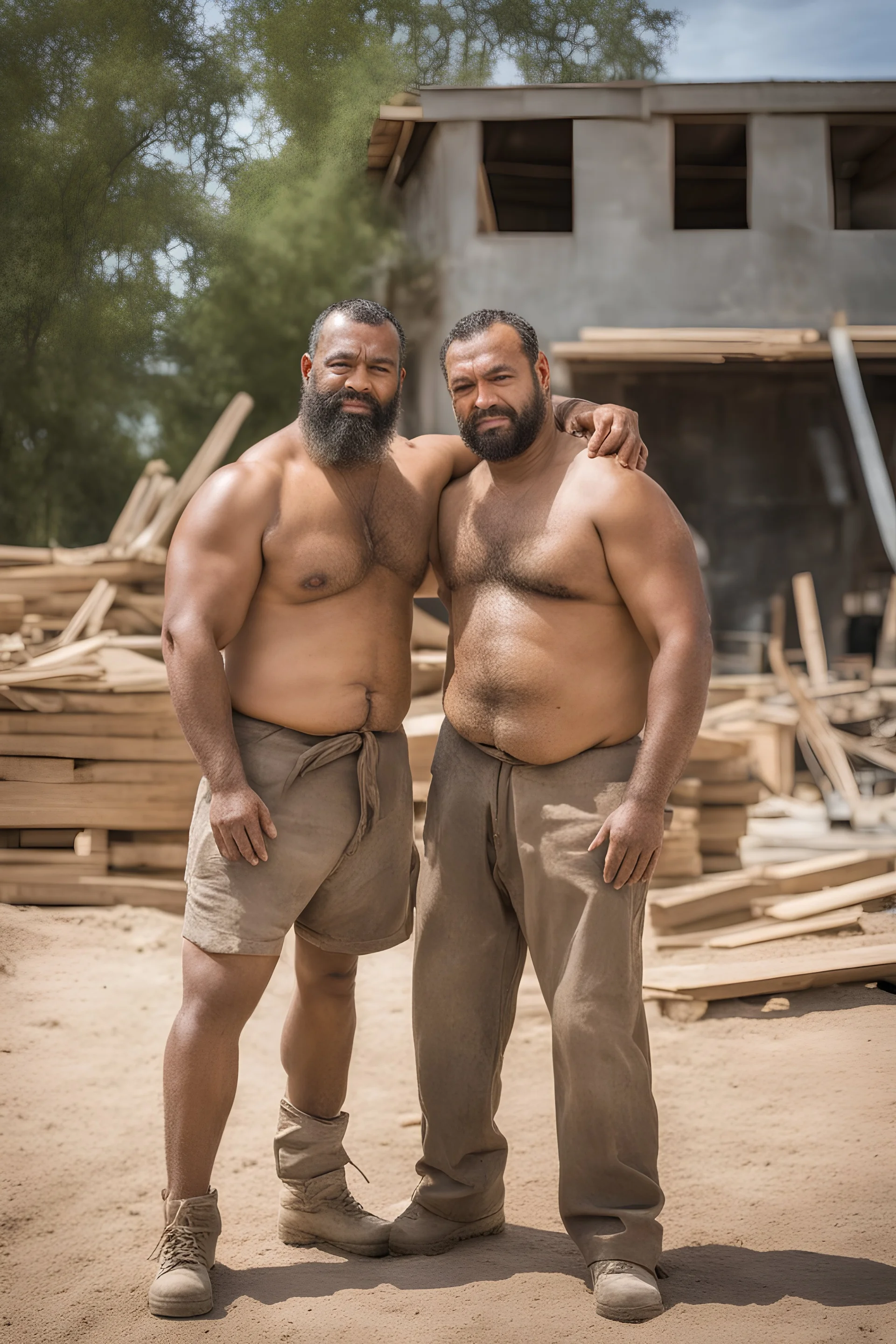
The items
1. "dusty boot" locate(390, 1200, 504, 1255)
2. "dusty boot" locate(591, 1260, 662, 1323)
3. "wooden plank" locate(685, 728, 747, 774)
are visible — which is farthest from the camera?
"wooden plank" locate(685, 728, 747, 774)

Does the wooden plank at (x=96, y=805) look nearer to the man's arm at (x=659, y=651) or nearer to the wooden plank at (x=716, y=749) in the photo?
the wooden plank at (x=716, y=749)

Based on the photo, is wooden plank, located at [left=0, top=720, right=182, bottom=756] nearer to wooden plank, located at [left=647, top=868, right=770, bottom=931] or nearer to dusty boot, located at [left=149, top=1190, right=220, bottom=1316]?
wooden plank, located at [left=647, top=868, right=770, bottom=931]

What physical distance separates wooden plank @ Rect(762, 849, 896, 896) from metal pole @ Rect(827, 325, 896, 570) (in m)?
2.74

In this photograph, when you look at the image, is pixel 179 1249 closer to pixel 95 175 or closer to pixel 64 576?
pixel 64 576

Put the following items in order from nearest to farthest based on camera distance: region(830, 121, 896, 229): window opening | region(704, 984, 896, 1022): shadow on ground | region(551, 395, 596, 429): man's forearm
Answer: region(551, 395, 596, 429): man's forearm < region(704, 984, 896, 1022): shadow on ground < region(830, 121, 896, 229): window opening

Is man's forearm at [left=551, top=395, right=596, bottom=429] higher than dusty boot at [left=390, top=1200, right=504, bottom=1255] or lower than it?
higher

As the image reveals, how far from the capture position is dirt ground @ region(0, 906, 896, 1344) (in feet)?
9.06

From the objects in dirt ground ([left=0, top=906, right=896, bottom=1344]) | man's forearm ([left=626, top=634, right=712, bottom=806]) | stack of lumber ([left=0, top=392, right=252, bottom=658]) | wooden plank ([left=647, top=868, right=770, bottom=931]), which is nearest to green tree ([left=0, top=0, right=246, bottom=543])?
stack of lumber ([left=0, top=392, right=252, bottom=658])

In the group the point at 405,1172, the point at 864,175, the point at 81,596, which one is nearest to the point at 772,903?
the point at 405,1172

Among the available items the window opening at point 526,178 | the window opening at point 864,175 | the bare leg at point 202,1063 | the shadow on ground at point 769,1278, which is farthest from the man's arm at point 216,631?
the window opening at point 864,175

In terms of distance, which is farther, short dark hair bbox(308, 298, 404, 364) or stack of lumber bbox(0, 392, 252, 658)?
stack of lumber bbox(0, 392, 252, 658)

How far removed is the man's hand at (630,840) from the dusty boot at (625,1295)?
917mm

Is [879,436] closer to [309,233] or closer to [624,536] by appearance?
[309,233]

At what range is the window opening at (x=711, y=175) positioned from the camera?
11.6m
